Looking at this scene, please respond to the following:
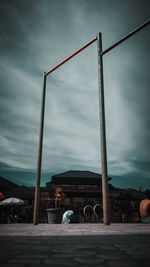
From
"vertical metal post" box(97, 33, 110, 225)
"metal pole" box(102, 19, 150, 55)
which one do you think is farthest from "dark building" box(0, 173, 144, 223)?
"metal pole" box(102, 19, 150, 55)

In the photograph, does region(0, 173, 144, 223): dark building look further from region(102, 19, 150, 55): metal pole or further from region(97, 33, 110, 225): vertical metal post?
region(102, 19, 150, 55): metal pole

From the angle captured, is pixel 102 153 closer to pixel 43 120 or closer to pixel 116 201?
pixel 43 120

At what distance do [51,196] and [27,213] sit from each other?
2589 millimetres

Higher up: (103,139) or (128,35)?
(128,35)

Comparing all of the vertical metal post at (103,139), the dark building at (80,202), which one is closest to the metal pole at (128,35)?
the vertical metal post at (103,139)

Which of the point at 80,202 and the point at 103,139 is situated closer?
the point at 103,139

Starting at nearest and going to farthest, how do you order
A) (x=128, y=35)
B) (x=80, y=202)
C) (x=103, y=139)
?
(x=103, y=139) → (x=128, y=35) → (x=80, y=202)

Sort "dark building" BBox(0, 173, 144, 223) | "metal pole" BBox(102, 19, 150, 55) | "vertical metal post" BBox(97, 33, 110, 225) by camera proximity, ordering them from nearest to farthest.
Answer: "vertical metal post" BBox(97, 33, 110, 225) < "metal pole" BBox(102, 19, 150, 55) < "dark building" BBox(0, 173, 144, 223)

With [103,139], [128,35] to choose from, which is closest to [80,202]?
→ [103,139]

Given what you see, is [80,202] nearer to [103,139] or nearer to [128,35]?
[103,139]

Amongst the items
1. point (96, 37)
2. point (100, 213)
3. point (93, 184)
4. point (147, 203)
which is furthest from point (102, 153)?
point (93, 184)

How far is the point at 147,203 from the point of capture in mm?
5684

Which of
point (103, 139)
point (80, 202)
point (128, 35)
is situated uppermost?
point (128, 35)

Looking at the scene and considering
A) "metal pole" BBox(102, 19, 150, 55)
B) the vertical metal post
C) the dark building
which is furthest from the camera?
the dark building
